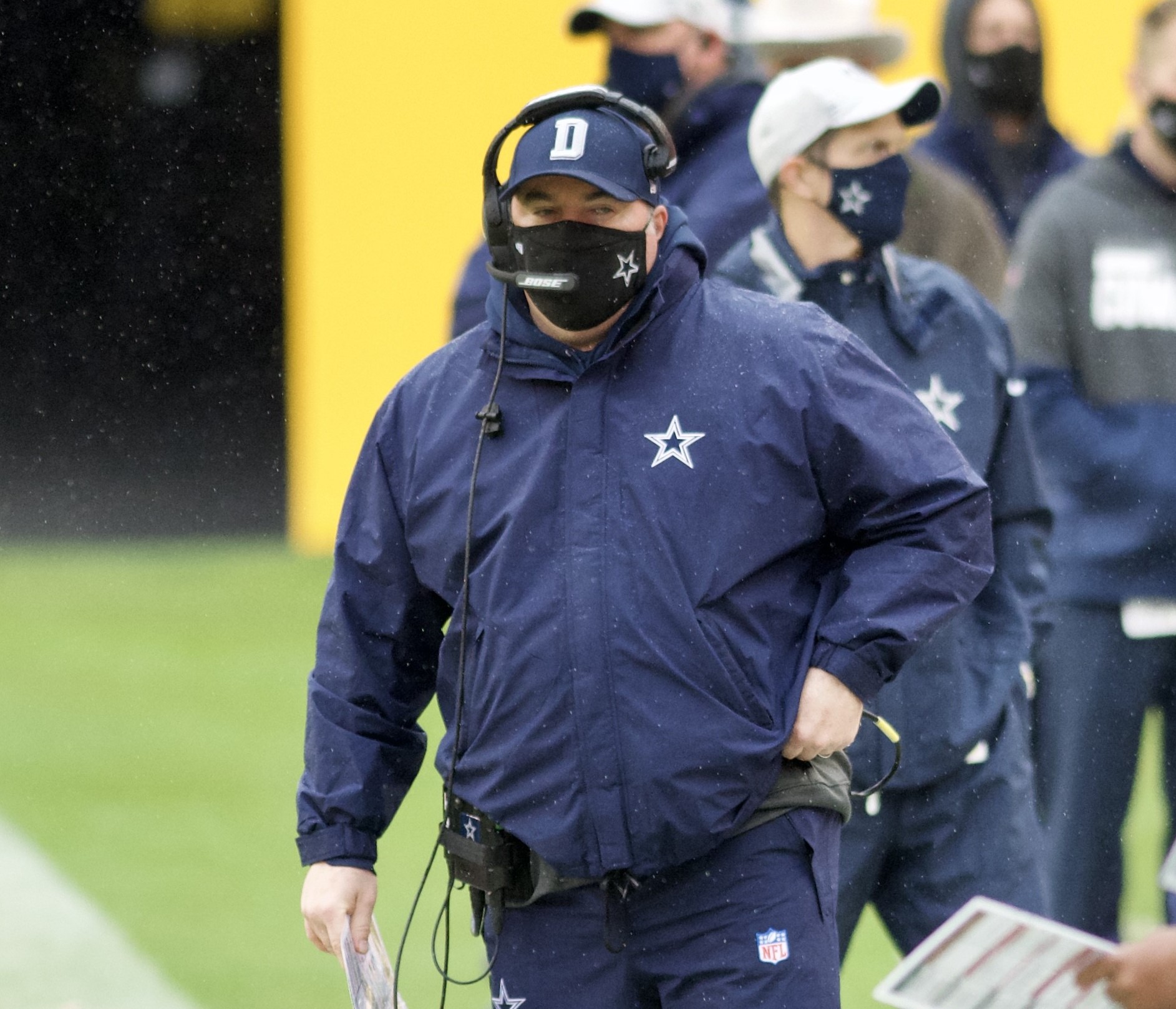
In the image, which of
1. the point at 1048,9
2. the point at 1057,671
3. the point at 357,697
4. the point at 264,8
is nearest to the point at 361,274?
the point at 264,8

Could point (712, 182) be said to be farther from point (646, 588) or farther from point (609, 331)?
point (646, 588)

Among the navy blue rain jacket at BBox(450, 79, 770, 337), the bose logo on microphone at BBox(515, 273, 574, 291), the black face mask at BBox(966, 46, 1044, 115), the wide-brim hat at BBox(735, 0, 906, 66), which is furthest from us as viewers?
the black face mask at BBox(966, 46, 1044, 115)

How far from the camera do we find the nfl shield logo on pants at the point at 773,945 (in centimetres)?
315

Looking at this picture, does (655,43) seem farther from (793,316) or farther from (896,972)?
(896,972)

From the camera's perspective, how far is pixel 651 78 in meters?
6.13

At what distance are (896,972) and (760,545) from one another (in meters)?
0.66

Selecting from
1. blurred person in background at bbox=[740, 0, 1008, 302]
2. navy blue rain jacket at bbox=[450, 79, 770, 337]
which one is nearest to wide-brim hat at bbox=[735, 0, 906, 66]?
blurred person in background at bbox=[740, 0, 1008, 302]

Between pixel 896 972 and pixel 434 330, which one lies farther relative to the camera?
pixel 434 330

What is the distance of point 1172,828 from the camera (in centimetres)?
556

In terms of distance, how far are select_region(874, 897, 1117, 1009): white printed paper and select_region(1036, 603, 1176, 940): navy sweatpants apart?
2.18 m

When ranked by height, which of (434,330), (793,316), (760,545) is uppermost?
(434,330)

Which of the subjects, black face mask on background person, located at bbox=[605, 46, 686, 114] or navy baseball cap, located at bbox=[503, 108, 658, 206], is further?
black face mask on background person, located at bbox=[605, 46, 686, 114]

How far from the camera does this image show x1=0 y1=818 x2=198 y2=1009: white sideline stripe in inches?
213

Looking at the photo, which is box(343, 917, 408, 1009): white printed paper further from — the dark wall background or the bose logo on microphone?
the dark wall background
